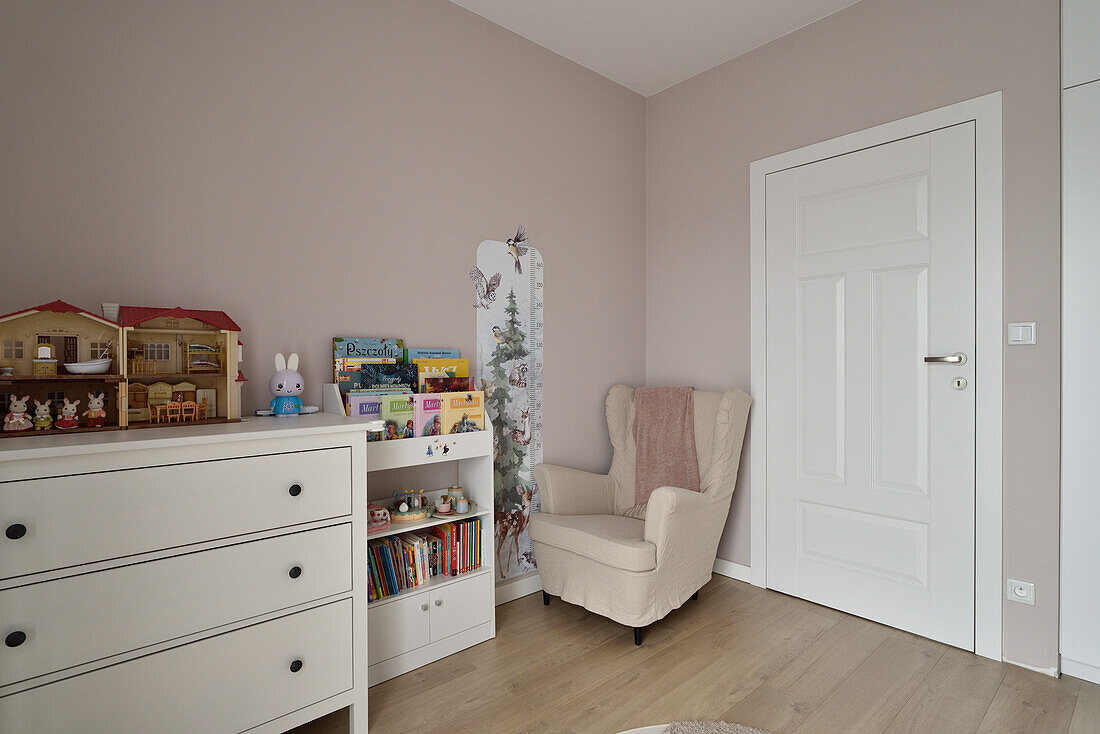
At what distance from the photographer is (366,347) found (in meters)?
2.24

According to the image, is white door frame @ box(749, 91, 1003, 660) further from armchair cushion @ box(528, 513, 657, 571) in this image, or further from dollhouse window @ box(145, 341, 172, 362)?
dollhouse window @ box(145, 341, 172, 362)

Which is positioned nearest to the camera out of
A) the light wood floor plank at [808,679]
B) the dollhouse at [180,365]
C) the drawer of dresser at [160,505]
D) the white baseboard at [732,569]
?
the drawer of dresser at [160,505]

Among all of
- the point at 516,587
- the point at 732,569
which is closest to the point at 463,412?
the point at 516,587

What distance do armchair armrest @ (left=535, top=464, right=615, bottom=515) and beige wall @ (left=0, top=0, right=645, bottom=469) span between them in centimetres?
25

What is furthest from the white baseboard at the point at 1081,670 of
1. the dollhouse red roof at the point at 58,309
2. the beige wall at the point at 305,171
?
the dollhouse red roof at the point at 58,309

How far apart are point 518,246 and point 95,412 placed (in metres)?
1.77

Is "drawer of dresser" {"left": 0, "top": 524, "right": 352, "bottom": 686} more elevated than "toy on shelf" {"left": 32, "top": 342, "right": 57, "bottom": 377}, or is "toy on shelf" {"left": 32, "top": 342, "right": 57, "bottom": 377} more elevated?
"toy on shelf" {"left": 32, "top": 342, "right": 57, "bottom": 377}

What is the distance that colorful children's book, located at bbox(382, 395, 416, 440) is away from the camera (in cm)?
209

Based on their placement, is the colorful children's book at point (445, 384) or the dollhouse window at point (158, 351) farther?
the colorful children's book at point (445, 384)

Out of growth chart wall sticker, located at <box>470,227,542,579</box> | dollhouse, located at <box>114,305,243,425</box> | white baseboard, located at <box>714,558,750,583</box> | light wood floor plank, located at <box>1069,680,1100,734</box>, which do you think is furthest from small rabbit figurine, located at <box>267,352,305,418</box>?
light wood floor plank, located at <box>1069,680,1100,734</box>

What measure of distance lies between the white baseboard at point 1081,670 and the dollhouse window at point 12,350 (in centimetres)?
339

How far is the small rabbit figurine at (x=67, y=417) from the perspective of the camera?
60.6 inches

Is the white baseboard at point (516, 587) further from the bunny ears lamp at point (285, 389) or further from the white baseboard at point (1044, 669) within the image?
the white baseboard at point (1044, 669)

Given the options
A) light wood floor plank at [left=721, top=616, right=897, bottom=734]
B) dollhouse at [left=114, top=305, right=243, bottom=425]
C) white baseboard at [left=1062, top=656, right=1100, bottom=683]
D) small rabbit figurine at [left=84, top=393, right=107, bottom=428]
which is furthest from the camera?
white baseboard at [left=1062, top=656, right=1100, bottom=683]
